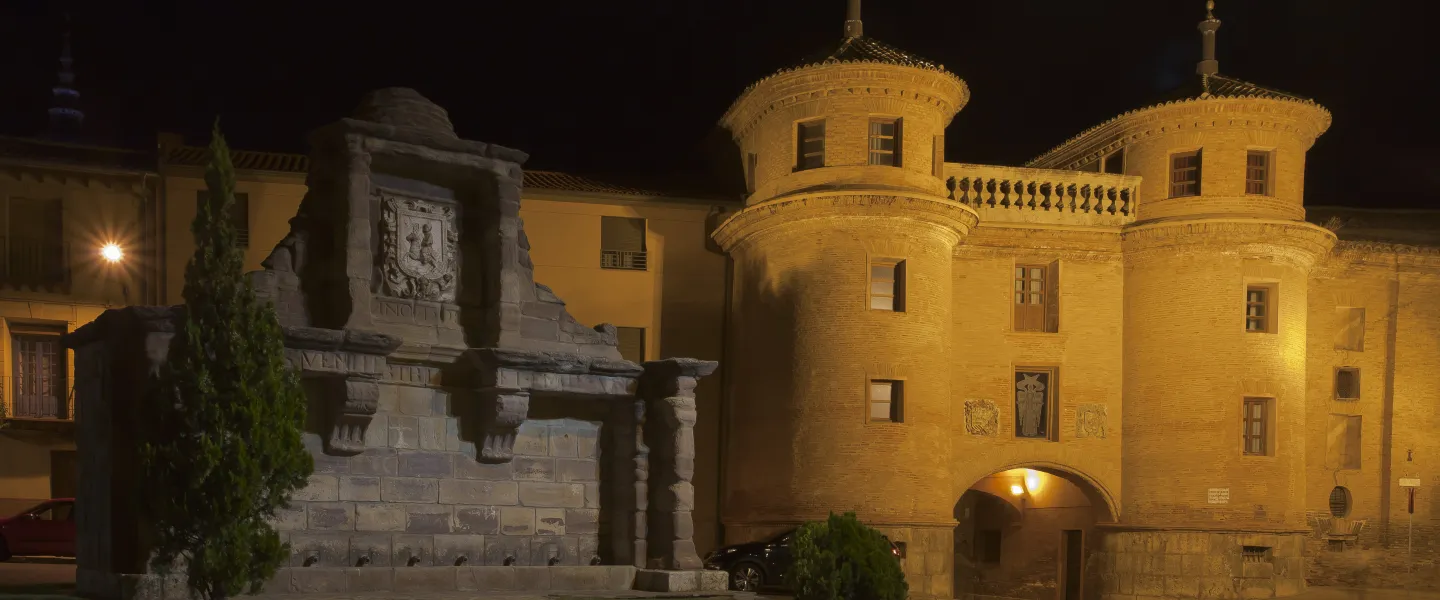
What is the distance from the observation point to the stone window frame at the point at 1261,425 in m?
32.8

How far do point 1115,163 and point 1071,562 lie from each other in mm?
9459

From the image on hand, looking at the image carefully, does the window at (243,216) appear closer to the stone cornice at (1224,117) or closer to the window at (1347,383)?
the stone cornice at (1224,117)

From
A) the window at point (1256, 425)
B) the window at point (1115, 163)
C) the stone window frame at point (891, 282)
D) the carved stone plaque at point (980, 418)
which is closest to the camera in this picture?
the stone window frame at point (891, 282)

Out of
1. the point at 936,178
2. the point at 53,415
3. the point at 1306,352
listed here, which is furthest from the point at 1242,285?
the point at 53,415

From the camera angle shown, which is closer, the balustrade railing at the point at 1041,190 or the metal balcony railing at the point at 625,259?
the balustrade railing at the point at 1041,190

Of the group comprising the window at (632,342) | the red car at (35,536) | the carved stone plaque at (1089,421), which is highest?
the window at (632,342)

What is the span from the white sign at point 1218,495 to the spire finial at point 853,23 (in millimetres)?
12554

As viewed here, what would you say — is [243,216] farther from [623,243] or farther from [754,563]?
[754,563]

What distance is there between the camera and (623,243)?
114 feet

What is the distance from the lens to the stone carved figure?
3375cm

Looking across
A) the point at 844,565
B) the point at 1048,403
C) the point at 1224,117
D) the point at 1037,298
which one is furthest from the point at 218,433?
the point at 1224,117

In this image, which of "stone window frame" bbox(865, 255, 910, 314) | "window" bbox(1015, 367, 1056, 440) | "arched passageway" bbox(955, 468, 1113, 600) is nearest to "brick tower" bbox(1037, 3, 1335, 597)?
"arched passageway" bbox(955, 468, 1113, 600)

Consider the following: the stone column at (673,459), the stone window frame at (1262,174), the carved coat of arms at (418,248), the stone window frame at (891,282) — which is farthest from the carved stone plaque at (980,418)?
the carved coat of arms at (418,248)

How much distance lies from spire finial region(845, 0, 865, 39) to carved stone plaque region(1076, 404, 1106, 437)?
9.69m
